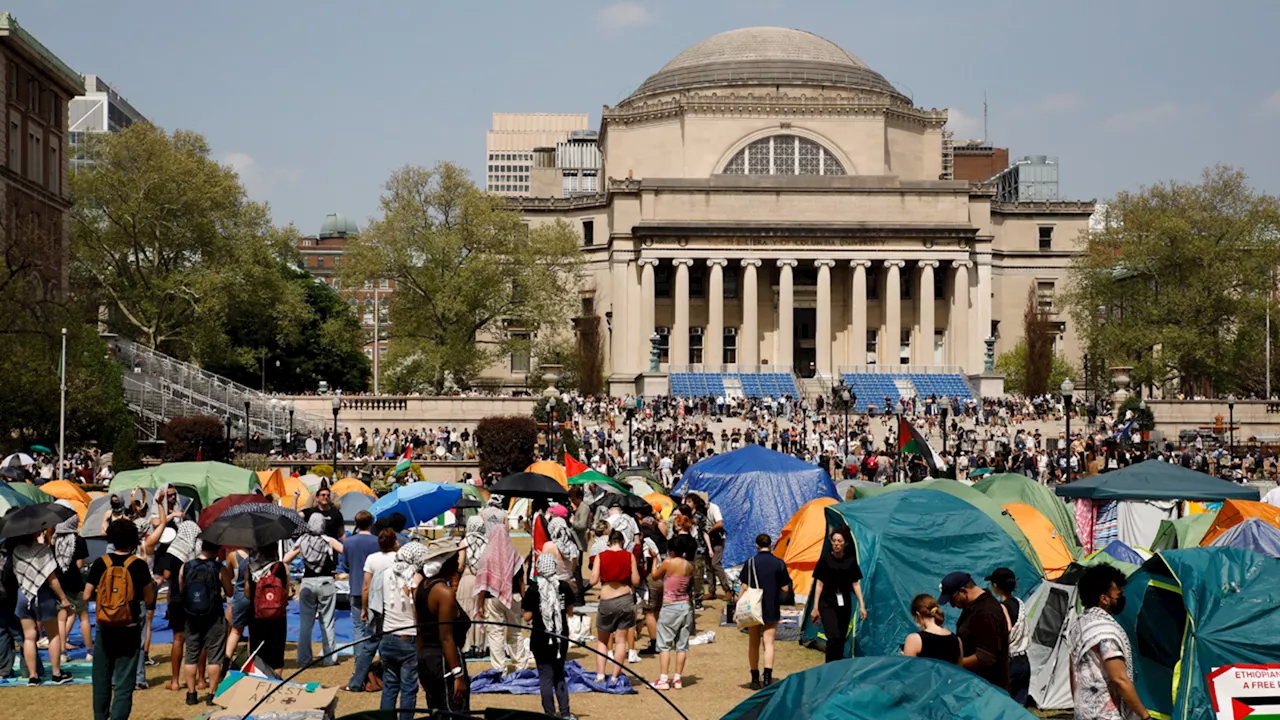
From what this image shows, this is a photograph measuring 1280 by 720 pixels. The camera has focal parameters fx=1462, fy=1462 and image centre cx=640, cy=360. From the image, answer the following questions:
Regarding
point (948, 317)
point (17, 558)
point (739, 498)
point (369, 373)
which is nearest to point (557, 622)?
point (17, 558)

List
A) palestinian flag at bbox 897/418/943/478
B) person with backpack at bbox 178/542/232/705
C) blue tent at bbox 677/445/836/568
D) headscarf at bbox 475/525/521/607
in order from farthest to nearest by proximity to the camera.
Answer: palestinian flag at bbox 897/418/943/478 → blue tent at bbox 677/445/836/568 → headscarf at bbox 475/525/521/607 → person with backpack at bbox 178/542/232/705

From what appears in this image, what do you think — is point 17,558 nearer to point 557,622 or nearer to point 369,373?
point 557,622

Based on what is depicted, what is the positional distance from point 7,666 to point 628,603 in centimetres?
668

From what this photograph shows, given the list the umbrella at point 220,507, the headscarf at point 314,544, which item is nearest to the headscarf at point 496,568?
the headscarf at point 314,544

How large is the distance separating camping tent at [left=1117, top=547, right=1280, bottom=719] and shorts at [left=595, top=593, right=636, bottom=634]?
5.02 m

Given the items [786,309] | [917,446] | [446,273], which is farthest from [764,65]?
[917,446]

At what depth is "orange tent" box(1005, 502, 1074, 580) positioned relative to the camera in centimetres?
1936

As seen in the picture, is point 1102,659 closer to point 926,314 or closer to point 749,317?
point 749,317

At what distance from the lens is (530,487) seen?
19391 millimetres

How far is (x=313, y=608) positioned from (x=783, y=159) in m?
72.5

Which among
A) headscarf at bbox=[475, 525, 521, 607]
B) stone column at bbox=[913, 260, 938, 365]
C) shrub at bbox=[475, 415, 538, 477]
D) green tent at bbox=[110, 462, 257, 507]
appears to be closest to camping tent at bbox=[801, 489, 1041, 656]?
headscarf at bbox=[475, 525, 521, 607]

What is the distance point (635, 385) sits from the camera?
79.2 metres

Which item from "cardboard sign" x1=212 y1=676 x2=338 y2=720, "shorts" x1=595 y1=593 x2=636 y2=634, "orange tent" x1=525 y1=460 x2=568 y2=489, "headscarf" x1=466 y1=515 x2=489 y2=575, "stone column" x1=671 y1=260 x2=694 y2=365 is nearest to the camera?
"cardboard sign" x1=212 y1=676 x2=338 y2=720

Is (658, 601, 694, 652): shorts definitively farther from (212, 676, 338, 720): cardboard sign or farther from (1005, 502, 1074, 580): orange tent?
(1005, 502, 1074, 580): orange tent
